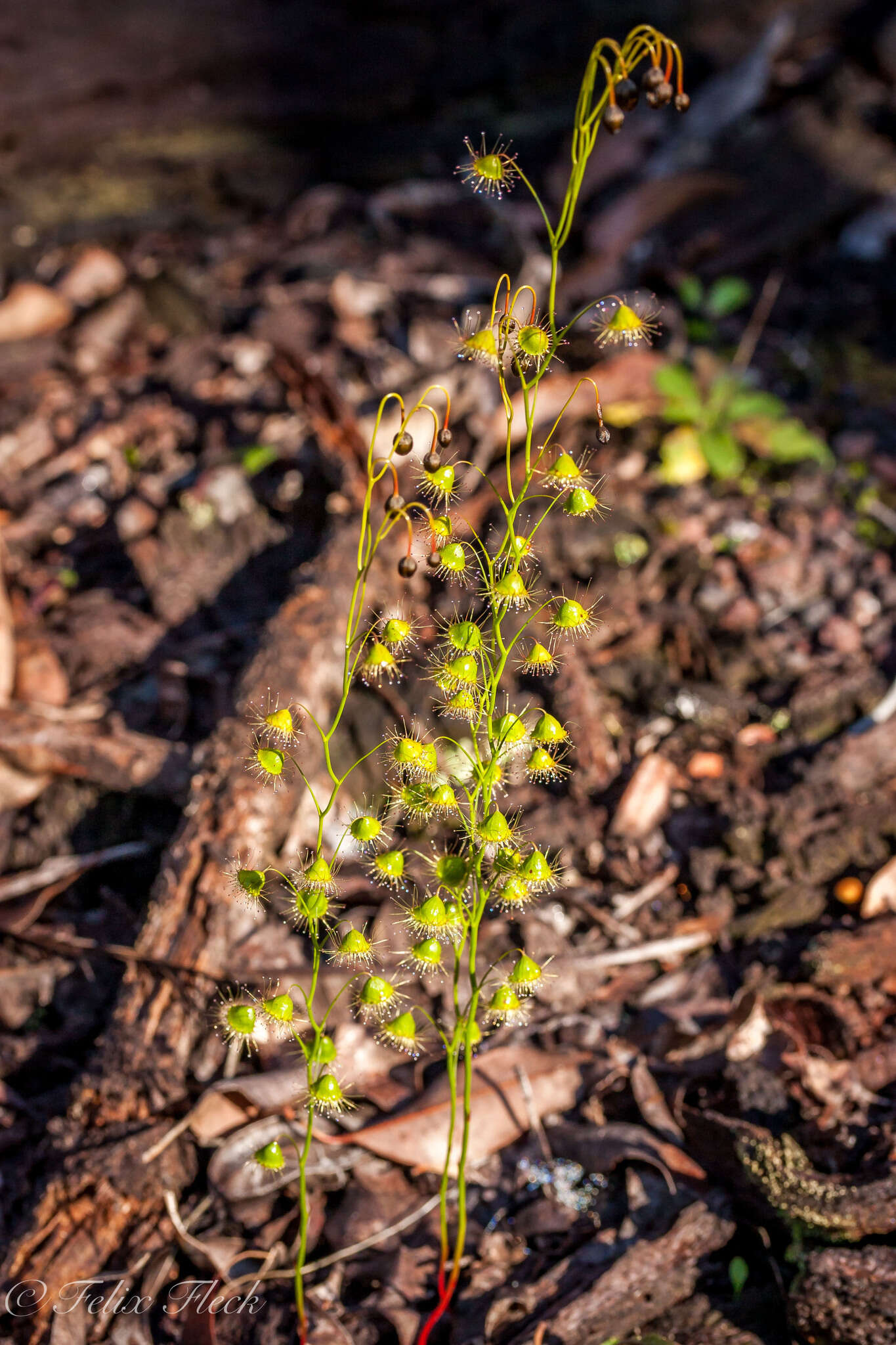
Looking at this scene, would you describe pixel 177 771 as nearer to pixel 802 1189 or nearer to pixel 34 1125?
pixel 34 1125

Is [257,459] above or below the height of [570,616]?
above

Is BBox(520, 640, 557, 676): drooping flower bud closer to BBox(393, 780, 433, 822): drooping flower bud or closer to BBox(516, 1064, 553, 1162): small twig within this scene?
BBox(393, 780, 433, 822): drooping flower bud

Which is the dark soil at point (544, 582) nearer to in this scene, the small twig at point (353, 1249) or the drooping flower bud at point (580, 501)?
the small twig at point (353, 1249)

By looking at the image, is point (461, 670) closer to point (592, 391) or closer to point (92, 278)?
point (592, 391)

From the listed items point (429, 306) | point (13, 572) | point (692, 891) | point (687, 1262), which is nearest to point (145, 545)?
point (13, 572)

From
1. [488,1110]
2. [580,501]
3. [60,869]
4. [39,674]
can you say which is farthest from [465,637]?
[39,674]

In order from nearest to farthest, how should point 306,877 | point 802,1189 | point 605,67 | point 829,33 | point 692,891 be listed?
1. point 605,67
2. point 306,877
3. point 802,1189
4. point 692,891
5. point 829,33
